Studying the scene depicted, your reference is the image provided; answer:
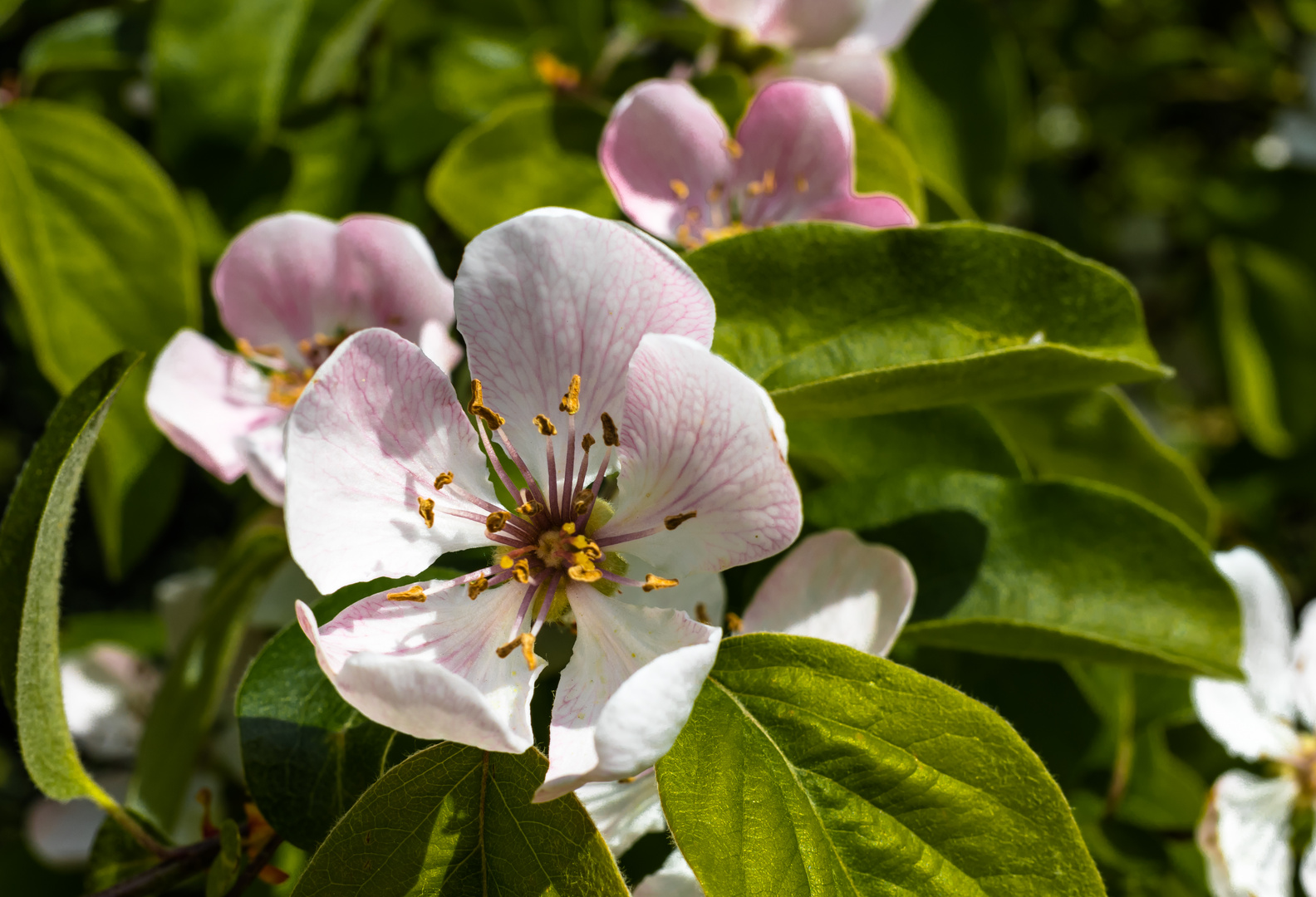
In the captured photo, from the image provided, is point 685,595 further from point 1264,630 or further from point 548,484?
point 1264,630

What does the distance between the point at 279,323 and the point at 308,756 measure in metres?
0.56

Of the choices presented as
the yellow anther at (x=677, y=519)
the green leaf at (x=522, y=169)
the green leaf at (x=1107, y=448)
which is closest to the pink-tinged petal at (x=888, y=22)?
the green leaf at (x=522, y=169)

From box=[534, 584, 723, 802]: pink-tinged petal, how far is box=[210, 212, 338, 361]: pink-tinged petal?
0.50 metres

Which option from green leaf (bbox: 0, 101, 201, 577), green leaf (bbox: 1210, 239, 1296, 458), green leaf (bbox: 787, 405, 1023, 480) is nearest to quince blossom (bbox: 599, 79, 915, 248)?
green leaf (bbox: 787, 405, 1023, 480)

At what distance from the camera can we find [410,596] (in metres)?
0.90

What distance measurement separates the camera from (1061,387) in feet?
3.52

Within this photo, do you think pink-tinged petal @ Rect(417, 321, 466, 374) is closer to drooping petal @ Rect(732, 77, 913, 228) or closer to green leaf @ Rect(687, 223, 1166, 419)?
green leaf @ Rect(687, 223, 1166, 419)

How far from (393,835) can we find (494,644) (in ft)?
0.57

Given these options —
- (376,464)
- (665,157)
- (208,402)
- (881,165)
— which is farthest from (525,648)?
(881,165)

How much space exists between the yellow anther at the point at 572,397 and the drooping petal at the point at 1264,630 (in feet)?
2.88

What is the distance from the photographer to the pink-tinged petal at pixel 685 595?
1.00m

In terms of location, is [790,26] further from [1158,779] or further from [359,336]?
Result: [1158,779]

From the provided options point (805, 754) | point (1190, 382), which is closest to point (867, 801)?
point (805, 754)

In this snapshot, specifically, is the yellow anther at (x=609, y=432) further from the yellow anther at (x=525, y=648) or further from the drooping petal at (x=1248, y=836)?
the drooping petal at (x=1248, y=836)
